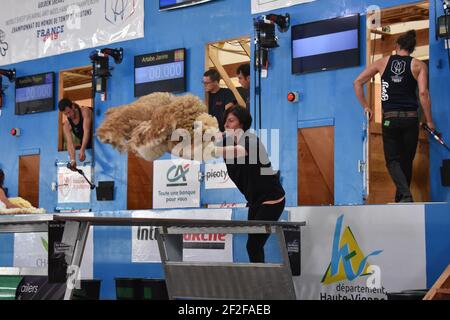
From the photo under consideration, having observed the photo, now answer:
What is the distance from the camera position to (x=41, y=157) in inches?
556

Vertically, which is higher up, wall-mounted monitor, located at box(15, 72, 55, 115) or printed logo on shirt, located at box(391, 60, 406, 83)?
wall-mounted monitor, located at box(15, 72, 55, 115)

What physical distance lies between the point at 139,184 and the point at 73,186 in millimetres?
1248

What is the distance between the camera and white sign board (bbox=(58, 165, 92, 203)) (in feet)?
43.7

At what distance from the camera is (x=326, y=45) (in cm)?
1041

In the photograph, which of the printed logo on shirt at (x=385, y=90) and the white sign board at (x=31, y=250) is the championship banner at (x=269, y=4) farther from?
the white sign board at (x=31, y=250)

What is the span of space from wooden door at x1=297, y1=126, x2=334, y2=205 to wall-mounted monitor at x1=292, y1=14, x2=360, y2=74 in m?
0.81

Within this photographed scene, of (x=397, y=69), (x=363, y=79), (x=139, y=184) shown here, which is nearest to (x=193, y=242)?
(x=363, y=79)

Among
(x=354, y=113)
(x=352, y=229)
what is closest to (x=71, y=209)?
(x=354, y=113)

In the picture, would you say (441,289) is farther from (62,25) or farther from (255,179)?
(62,25)

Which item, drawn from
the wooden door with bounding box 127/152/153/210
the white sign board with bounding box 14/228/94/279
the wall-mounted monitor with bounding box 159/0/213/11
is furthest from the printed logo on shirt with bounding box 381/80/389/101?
the wooden door with bounding box 127/152/153/210

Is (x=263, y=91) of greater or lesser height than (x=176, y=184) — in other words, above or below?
above

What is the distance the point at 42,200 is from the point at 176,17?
3.94m

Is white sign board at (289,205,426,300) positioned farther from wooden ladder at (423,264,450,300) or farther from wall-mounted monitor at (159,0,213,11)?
wall-mounted monitor at (159,0,213,11)
